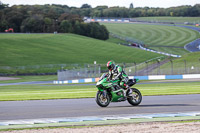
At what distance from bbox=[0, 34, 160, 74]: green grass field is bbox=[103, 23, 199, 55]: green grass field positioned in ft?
46.5

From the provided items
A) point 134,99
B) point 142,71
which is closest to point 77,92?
point 134,99

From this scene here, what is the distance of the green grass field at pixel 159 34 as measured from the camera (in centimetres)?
12393

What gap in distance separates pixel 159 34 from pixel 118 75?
422ft

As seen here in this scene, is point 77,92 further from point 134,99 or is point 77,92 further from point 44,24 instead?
point 44,24

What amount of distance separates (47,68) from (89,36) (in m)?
58.8

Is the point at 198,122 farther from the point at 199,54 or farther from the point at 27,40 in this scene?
the point at 27,40

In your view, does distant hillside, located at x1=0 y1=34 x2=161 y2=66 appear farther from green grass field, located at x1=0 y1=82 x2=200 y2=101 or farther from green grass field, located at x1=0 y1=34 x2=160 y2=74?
green grass field, located at x1=0 y1=82 x2=200 y2=101

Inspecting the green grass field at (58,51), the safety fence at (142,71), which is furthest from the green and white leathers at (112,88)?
the green grass field at (58,51)

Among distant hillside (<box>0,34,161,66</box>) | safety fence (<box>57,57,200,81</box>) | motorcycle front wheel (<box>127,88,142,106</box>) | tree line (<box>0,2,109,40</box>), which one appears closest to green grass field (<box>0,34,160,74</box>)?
distant hillside (<box>0,34,161,66</box>)

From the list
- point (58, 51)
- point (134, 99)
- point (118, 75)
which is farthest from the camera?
point (58, 51)

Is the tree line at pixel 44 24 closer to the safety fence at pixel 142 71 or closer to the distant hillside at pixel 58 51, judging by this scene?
the distant hillside at pixel 58 51

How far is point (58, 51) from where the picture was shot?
354 feet

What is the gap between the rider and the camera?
51.7ft

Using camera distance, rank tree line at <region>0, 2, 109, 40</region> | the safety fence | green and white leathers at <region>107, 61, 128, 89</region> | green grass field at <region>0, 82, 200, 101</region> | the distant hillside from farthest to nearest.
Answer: tree line at <region>0, 2, 109, 40</region> → the distant hillside → the safety fence → green grass field at <region>0, 82, 200, 101</region> → green and white leathers at <region>107, 61, 128, 89</region>
